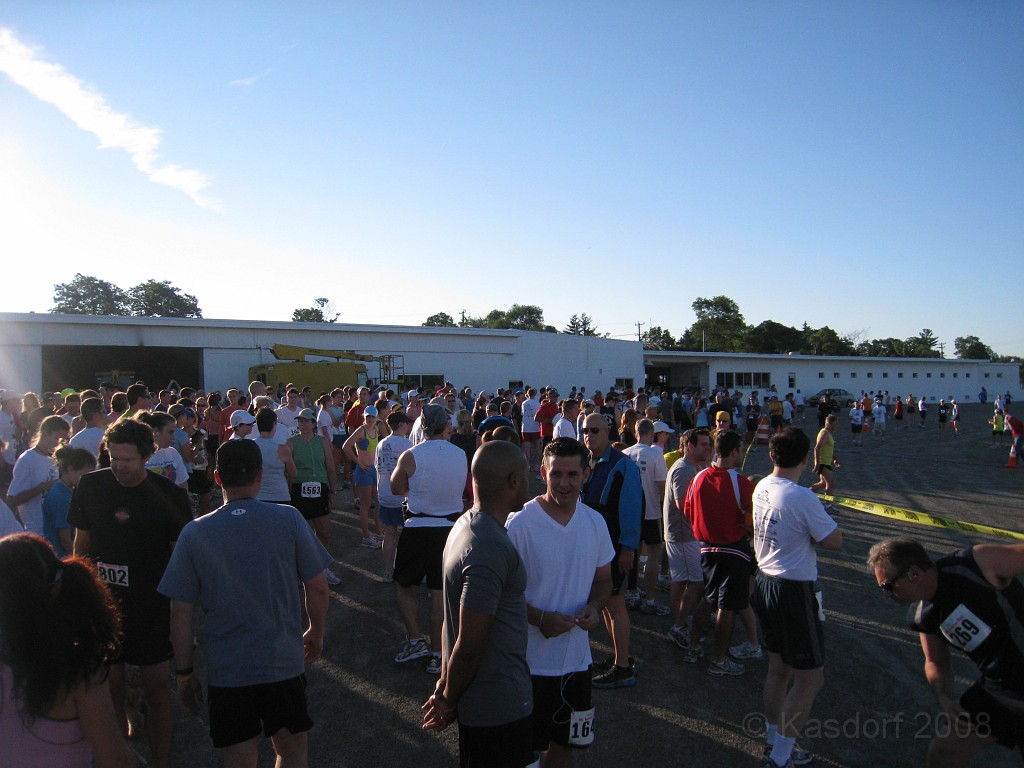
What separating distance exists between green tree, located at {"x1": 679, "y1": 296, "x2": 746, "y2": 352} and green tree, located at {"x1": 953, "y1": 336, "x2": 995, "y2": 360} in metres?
47.0

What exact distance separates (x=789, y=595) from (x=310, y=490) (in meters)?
4.70

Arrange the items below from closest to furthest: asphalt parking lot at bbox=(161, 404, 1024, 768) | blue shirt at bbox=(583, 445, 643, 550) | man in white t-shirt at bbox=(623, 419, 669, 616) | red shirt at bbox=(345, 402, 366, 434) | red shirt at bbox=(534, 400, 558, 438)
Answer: asphalt parking lot at bbox=(161, 404, 1024, 768) < blue shirt at bbox=(583, 445, 643, 550) < man in white t-shirt at bbox=(623, 419, 669, 616) < red shirt at bbox=(345, 402, 366, 434) < red shirt at bbox=(534, 400, 558, 438)

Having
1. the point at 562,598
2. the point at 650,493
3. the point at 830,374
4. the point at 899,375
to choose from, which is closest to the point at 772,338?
the point at 899,375

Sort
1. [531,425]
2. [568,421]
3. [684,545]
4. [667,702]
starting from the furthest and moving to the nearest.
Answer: [531,425] < [568,421] < [684,545] < [667,702]

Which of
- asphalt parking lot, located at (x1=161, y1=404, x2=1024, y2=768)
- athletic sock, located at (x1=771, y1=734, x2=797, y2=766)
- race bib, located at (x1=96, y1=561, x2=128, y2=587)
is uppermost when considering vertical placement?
race bib, located at (x1=96, y1=561, x2=128, y2=587)

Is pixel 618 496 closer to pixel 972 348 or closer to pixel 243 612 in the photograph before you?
pixel 243 612

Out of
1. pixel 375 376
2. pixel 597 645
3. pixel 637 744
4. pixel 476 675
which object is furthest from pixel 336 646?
pixel 375 376

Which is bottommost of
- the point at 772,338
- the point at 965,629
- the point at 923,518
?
the point at 923,518

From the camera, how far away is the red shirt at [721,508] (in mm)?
4469

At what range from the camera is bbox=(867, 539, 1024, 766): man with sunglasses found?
2.52 m

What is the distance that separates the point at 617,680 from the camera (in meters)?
4.46

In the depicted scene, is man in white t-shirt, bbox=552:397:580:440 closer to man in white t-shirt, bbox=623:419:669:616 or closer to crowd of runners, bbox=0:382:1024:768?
man in white t-shirt, bbox=623:419:669:616

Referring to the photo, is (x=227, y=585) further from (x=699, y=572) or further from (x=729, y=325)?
(x=729, y=325)

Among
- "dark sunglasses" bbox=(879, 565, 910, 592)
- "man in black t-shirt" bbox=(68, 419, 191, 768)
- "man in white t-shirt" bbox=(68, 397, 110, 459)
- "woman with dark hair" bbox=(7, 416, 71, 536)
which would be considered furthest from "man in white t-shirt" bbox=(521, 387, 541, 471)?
"dark sunglasses" bbox=(879, 565, 910, 592)
